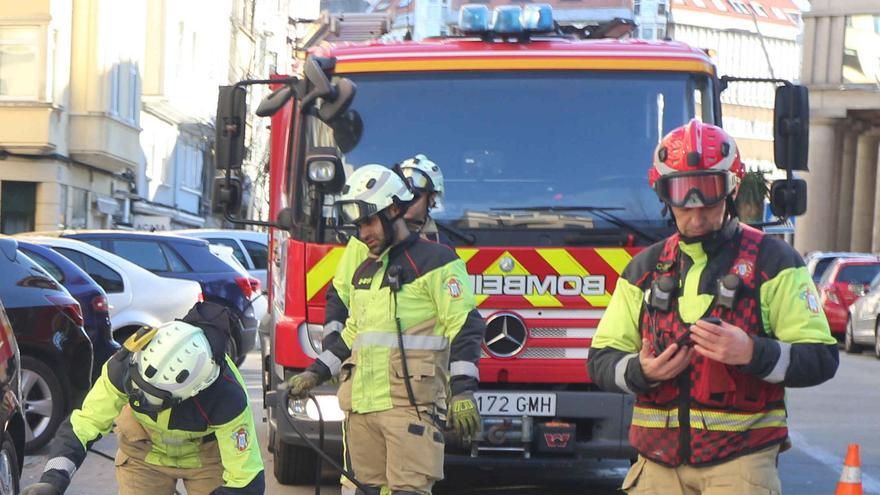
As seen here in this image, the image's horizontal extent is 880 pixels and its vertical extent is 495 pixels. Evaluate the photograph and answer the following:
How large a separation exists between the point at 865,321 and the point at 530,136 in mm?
18289

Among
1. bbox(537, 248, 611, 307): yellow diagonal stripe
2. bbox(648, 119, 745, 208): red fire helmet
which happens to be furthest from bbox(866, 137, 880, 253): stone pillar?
bbox(648, 119, 745, 208): red fire helmet

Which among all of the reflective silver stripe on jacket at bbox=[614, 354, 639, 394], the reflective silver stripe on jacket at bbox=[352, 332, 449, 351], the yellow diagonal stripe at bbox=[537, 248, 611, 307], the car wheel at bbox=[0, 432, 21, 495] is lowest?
the car wheel at bbox=[0, 432, 21, 495]

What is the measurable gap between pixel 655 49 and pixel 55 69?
2987 cm

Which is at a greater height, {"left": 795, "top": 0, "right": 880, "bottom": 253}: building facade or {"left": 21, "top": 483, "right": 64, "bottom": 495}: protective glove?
{"left": 795, "top": 0, "right": 880, "bottom": 253}: building facade

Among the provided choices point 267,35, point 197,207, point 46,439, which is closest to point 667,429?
point 46,439

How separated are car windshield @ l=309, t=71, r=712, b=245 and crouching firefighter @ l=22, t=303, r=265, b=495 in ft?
12.3

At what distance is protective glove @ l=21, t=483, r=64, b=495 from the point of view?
4922 millimetres

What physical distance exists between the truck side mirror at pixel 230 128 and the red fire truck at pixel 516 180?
0.03 ft

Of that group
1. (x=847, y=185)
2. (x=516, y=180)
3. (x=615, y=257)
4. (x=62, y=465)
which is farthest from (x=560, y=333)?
(x=847, y=185)

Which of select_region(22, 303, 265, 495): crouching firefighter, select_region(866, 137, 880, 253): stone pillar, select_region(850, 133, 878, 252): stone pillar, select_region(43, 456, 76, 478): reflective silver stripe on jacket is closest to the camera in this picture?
select_region(43, 456, 76, 478): reflective silver stripe on jacket

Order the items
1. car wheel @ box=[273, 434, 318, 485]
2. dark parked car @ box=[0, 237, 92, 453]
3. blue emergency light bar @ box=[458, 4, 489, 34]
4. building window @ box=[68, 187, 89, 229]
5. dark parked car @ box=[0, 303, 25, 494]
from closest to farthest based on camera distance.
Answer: dark parked car @ box=[0, 303, 25, 494]
blue emergency light bar @ box=[458, 4, 489, 34]
car wheel @ box=[273, 434, 318, 485]
dark parked car @ box=[0, 237, 92, 453]
building window @ box=[68, 187, 89, 229]

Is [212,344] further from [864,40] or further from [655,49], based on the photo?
[864,40]

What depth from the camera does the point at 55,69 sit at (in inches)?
1500

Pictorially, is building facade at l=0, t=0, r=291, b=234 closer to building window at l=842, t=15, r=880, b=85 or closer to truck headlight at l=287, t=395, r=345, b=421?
building window at l=842, t=15, r=880, b=85
